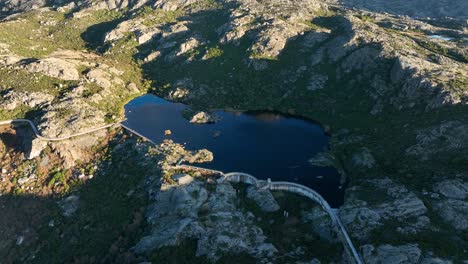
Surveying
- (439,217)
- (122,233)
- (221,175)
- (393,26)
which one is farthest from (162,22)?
(439,217)

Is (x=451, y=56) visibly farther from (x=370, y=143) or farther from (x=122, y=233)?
(x=122, y=233)

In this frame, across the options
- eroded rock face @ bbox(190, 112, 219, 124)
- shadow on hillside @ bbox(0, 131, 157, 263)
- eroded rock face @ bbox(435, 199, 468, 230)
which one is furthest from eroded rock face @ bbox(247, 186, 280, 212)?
eroded rock face @ bbox(190, 112, 219, 124)

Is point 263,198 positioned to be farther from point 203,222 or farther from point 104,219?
point 104,219

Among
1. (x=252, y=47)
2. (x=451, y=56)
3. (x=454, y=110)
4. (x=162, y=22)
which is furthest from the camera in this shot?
(x=162, y=22)

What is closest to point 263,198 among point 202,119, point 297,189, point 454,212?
point 297,189

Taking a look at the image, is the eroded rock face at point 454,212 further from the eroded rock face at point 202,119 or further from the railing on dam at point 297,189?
the eroded rock face at point 202,119

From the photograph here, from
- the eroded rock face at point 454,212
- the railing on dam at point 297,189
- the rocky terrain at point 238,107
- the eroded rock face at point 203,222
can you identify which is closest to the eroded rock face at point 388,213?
the rocky terrain at point 238,107
